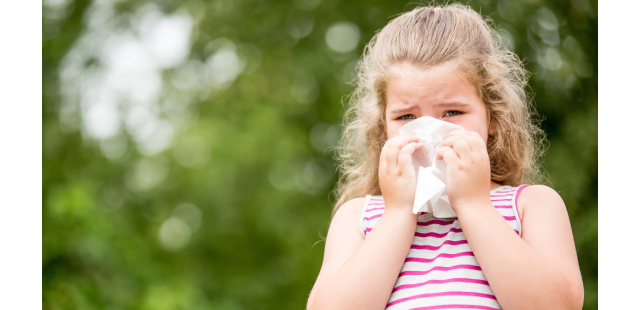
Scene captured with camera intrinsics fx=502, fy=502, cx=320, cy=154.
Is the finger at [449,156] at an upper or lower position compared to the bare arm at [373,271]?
upper

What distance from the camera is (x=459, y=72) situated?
5.29 feet

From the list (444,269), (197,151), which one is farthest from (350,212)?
(197,151)

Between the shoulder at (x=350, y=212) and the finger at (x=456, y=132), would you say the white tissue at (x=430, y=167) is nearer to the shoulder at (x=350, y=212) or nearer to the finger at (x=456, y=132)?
the finger at (x=456, y=132)

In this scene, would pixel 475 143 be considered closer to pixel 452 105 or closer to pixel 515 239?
pixel 452 105

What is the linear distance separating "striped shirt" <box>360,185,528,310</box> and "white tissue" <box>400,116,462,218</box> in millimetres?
66

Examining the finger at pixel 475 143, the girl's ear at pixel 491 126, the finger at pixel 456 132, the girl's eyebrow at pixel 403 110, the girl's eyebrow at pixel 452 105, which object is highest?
the girl's eyebrow at pixel 452 105

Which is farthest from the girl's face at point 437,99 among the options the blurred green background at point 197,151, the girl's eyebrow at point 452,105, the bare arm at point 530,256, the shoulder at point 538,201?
the blurred green background at point 197,151

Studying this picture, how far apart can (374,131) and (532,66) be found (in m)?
2.48

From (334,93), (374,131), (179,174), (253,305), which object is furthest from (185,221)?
(374,131)

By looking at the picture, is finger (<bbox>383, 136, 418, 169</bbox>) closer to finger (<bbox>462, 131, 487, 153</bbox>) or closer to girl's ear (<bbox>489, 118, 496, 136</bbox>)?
finger (<bbox>462, 131, 487, 153</bbox>)

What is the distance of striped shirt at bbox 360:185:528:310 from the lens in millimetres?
1342

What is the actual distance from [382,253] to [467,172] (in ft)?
1.08

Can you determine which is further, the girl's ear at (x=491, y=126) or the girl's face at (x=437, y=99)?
the girl's ear at (x=491, y=126)

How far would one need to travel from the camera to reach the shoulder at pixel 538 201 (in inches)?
56.8
